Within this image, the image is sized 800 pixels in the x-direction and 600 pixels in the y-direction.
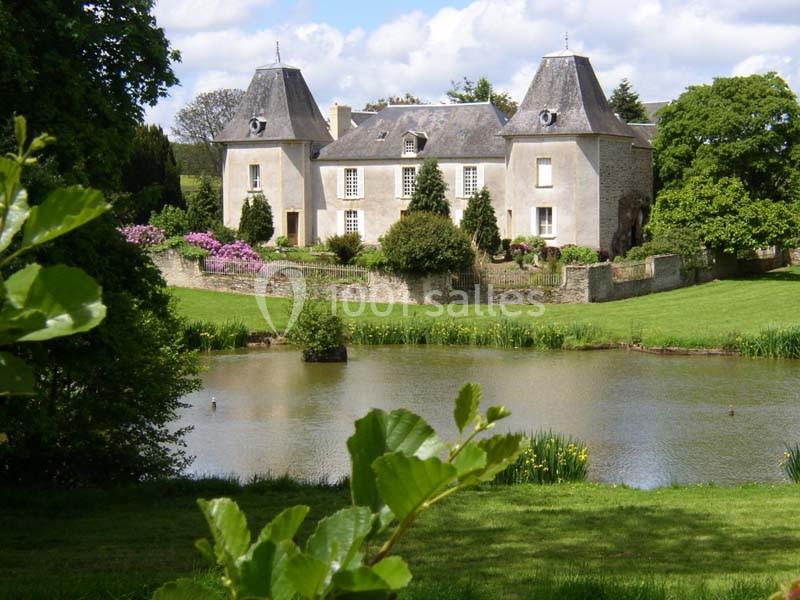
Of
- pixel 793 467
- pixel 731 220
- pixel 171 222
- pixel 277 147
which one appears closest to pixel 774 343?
pixel 793 467

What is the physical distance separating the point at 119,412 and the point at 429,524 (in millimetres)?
4588

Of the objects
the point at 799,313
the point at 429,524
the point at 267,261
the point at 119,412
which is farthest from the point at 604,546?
the point at 267,261

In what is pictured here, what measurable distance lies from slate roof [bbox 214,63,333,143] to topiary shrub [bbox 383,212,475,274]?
43.3 feet

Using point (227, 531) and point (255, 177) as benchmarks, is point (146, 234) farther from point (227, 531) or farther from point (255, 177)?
point (227, 531)

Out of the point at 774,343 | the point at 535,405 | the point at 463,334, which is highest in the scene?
the point at 463,334

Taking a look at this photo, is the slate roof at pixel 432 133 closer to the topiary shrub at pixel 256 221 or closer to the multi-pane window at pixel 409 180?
the multi-pane window at pixel 409 180

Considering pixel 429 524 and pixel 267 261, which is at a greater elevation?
pixel 267 261

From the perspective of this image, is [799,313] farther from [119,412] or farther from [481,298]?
[119,412]

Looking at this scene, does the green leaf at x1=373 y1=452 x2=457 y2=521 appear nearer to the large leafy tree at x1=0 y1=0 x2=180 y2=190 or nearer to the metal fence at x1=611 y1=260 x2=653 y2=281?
the large leafy tree at x1=0 y1=0 x2=180 y2=190

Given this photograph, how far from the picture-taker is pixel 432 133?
44.1 m

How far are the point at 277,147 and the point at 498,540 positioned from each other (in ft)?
123

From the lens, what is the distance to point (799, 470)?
1271 cm

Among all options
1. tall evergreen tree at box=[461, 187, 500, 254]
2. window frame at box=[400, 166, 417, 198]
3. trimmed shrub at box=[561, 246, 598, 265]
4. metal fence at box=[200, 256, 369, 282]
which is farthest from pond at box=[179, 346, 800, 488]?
window frame at box=[400, 166, 417, 198]

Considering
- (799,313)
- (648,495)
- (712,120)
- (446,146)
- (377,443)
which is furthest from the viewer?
(446,146)
